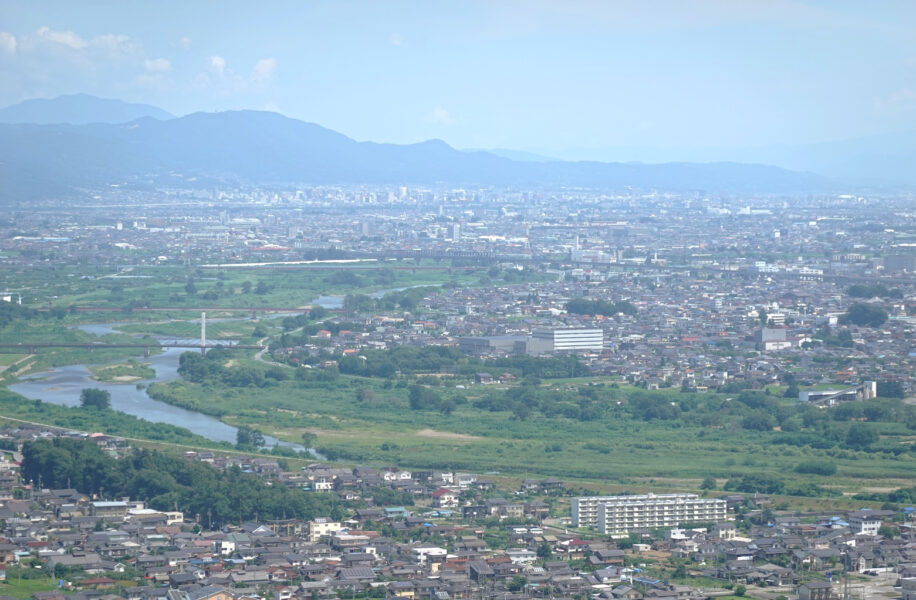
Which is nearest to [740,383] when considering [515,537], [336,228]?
[515,537]

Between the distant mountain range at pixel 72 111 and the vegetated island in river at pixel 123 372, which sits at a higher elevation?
the distant mountain range at pixel 72 111

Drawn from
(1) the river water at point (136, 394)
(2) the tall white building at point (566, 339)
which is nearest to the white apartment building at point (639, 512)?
(1) the river water at point (136, 394)

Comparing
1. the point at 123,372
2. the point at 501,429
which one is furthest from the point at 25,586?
the point at 123,372

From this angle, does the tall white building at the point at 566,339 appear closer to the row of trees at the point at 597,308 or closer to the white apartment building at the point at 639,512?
the row of trees at the point at 597,308

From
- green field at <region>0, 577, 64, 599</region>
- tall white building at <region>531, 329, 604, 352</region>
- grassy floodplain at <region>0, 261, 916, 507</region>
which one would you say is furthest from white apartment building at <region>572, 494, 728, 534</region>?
tall white building at <region>531, 329, 604, 352</region>

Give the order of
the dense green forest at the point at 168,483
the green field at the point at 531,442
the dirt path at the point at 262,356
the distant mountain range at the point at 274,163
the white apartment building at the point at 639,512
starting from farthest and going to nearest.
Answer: the distant mountain range at the point at 274,163
the dirt path at the point at 262,356
the green field at the point at 531,442
the dense green forest at the point at 168,483
the white apartment building at the point at 639,512

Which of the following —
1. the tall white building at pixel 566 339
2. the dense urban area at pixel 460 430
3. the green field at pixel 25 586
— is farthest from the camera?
the tall white building at pixel 566 339

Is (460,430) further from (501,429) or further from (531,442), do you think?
(531,442)

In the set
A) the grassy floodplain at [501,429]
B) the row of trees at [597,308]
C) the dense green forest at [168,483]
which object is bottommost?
the grassy floodplain at [501,429]

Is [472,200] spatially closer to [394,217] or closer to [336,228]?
[394,217]
